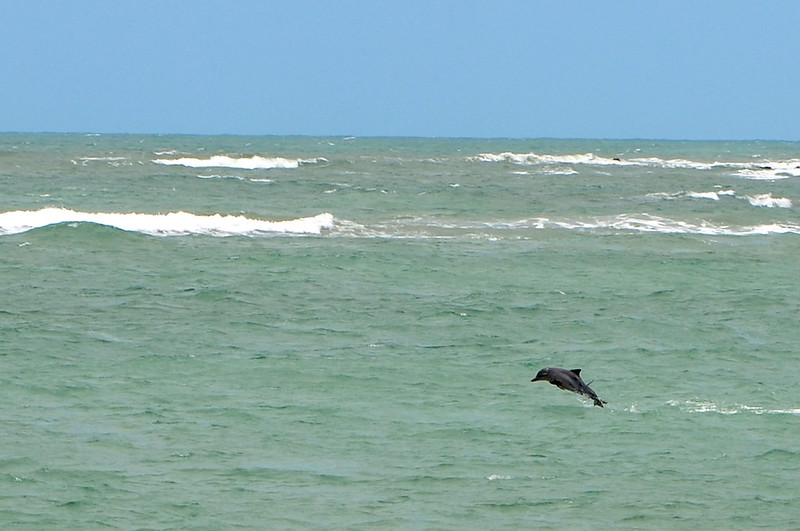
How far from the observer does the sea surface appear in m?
8.25

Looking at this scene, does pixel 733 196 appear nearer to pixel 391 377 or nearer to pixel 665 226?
pixel 665 226

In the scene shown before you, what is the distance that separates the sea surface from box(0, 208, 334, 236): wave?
164 mm

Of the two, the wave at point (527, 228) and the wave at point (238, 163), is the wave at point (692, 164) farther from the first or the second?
the wave at point (527, 228)

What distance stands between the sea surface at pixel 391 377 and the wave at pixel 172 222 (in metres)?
0.16

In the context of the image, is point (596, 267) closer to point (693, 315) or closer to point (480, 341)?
point (693, 315)

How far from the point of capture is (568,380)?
36.7 ft

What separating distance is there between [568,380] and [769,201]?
27.1 meters

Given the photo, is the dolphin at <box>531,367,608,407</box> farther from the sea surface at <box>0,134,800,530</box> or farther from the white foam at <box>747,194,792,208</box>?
the white foam at <box>747,194,792,208</box>

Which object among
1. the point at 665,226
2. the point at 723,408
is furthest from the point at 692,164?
the point at 723,408

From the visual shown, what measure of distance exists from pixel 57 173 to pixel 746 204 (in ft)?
80.8

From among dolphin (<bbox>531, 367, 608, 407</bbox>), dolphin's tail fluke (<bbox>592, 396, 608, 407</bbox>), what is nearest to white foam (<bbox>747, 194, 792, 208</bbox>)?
dolphin (<bbox>531, 367, 608, 407</bbox>)

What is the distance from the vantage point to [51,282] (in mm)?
17531

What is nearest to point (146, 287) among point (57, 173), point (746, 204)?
point (746, 204)

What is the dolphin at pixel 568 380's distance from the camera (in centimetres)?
1101
